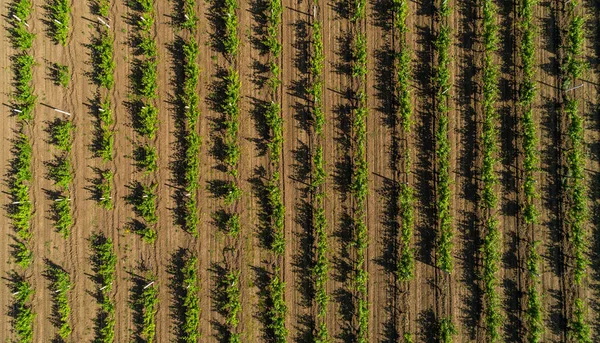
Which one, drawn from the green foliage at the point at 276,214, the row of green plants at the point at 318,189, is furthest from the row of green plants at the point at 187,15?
the green foliage at the point at 276,214

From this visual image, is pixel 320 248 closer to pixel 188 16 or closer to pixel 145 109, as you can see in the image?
pixel 145 109

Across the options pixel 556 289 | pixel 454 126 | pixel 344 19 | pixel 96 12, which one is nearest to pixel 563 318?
pixel 556 289

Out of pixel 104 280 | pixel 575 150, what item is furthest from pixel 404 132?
pixel 104 280

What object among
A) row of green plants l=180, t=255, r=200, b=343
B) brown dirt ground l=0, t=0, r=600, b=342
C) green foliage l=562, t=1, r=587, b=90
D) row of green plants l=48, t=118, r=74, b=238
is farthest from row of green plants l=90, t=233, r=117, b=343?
green foliage l=562, t=1, r=587, b=90

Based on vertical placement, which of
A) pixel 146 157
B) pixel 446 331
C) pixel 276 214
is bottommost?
pixel 446 331

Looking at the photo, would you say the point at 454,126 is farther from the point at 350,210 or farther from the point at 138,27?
the point at 138,27

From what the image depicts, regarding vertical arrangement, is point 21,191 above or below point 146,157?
below
